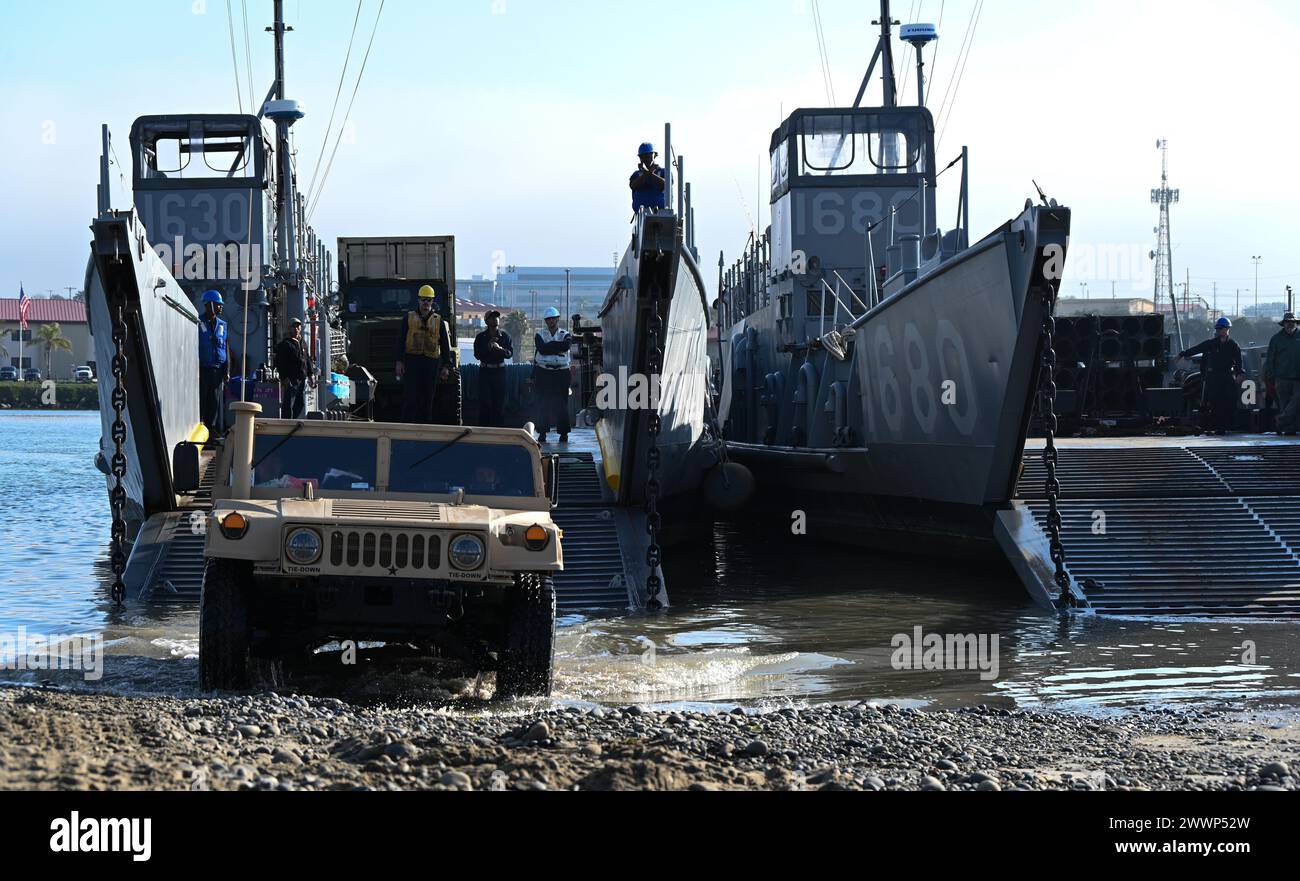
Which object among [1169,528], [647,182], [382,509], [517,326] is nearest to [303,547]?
[382,509]

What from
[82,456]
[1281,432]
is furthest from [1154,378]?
[82,456]

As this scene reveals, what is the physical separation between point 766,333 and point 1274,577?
32.2 feet

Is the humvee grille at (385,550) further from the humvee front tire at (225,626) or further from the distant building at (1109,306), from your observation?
the distant building at (1109,306)

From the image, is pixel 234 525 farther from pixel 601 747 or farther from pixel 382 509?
pixel 601 747

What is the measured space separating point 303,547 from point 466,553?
0.72 meters

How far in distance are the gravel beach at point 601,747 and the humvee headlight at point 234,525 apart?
2.41 feet

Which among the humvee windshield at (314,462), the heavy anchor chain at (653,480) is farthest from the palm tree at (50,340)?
the humvee windshield at (314,462)

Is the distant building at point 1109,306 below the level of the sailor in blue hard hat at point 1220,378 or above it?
above

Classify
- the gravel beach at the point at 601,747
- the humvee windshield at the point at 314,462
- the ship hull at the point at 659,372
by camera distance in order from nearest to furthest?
1. the gravel beach at the point at 601,747
2. the humvee windshield at the point at 314,462
3. the ship hull at the point at 659,372

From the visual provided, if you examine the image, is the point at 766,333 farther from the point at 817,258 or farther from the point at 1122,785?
the point at 1122,785

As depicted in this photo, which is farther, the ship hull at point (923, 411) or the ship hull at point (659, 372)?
the ship hull at point (923, 411)

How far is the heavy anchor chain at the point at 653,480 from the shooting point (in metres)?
11.5

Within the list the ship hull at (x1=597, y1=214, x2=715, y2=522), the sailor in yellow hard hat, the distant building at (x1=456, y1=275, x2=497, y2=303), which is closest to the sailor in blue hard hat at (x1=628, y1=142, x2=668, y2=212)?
the ship hull at (x1=597, y1=214, x2=715, y2=522)

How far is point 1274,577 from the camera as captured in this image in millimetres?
11641
